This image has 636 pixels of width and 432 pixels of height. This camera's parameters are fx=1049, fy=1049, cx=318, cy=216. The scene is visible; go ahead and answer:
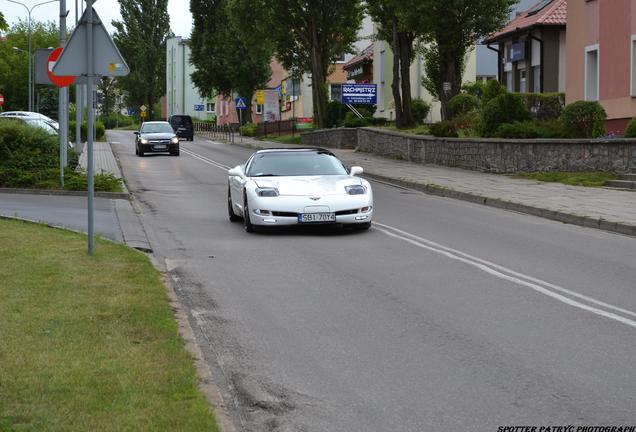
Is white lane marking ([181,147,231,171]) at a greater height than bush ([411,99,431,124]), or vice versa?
A: bush ([411,99,431,124])

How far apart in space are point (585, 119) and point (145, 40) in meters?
87.1

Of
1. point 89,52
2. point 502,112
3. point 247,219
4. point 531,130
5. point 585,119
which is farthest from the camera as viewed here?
point 502,112

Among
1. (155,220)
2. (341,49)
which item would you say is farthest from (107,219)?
(341,49)

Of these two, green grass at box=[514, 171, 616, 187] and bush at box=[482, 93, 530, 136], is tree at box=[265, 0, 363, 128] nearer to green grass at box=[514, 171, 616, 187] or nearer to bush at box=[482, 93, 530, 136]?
bush at box=[482, 93, 530, 136]

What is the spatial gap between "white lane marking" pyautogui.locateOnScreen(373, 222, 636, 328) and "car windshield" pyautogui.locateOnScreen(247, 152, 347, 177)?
137 cm

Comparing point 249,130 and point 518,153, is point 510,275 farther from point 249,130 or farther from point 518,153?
point 249,130

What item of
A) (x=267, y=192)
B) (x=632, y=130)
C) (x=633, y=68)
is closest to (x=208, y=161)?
(x=633, y=68)

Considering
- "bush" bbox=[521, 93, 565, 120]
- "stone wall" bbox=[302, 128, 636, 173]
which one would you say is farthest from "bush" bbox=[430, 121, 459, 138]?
"bush" bbox=[521, 93, 565, 120]

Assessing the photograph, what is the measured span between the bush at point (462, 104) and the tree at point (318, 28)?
667 inches

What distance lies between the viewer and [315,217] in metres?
15.3

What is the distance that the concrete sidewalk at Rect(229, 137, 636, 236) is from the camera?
58.0 feet

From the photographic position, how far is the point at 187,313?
9.28 metres

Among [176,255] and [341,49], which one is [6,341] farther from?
[341,49]

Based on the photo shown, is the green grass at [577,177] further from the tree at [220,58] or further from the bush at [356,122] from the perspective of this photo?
the tree at [220,58]
